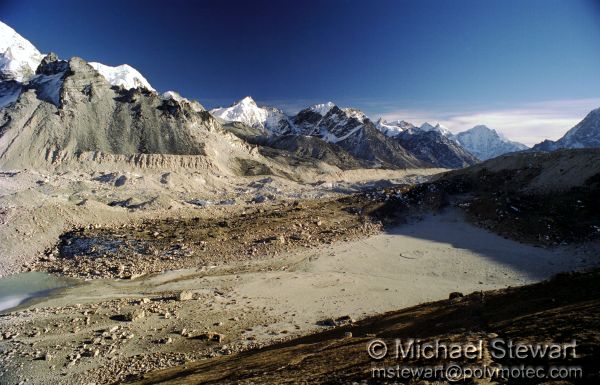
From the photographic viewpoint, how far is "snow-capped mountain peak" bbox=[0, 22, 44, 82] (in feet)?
329

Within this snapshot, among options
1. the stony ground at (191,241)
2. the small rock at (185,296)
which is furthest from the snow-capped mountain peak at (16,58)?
the small rock at (185,296)

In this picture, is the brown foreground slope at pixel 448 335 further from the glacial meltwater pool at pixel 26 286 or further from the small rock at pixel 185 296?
the glacial meltwater pool at pixel 26 286

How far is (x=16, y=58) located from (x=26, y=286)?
11606cm

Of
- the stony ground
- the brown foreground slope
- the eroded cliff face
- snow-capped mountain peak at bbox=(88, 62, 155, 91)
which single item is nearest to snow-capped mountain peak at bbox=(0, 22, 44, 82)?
snow-capped mountain peak at bbox=(88, 62, 155, 91)

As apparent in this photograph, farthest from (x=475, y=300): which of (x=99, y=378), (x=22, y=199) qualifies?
(x=22, y=199)

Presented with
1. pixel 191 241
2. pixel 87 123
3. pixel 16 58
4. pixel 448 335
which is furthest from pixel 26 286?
pixel 16 58

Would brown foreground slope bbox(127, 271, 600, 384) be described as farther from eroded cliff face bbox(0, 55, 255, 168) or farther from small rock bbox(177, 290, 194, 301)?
eroded cliff face bbox(0, 55, 255, 168)

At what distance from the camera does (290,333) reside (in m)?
14.7

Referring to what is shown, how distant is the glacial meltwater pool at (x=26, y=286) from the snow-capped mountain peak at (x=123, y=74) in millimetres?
138968

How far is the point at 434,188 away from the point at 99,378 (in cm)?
3203

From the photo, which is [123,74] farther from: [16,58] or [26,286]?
[26,286]

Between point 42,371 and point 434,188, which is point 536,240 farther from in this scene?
point 42,371

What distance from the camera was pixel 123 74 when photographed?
500ft

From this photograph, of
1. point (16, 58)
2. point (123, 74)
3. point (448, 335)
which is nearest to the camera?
point (448, 335)
